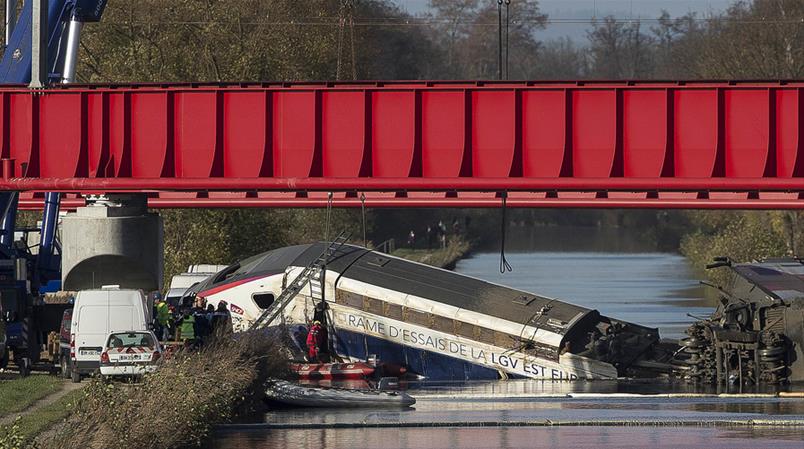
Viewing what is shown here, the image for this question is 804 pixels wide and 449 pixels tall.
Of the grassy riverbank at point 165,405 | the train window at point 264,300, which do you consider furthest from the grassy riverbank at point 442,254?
the grassy riverbank at point 165,405

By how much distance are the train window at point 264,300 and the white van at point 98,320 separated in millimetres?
11100

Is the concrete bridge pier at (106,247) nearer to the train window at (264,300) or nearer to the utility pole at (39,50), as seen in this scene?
the utility pole at (39,50)

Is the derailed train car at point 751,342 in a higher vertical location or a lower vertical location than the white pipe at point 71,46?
lower

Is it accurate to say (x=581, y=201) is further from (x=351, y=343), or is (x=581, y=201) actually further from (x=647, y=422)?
(x=647, y=422)

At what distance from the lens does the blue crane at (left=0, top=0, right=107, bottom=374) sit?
3699 cm

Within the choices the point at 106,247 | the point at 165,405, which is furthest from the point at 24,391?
the point at 165,405

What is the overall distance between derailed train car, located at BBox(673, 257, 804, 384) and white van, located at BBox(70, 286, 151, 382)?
1550 centimetres

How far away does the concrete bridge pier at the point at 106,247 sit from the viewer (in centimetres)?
3681

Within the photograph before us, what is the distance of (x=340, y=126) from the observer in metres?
36.2

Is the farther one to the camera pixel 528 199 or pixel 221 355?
pixel 528 199

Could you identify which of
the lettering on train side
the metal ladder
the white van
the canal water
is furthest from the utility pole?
the lettering on train side

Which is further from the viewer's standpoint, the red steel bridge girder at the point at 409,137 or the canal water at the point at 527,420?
the red steel bridge girder at the point at 409,137

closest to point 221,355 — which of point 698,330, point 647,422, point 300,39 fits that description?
point 647,422

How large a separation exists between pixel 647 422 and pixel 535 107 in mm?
7614
